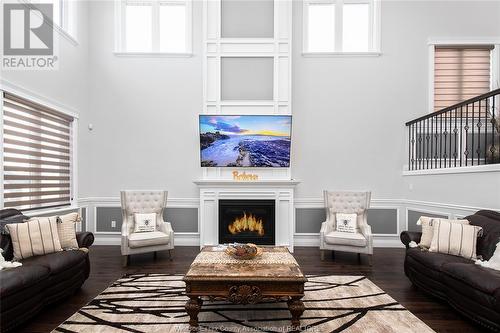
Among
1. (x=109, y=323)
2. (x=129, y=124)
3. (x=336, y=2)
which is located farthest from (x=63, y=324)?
(x=336, y=2)

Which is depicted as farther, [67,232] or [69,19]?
[69,19]

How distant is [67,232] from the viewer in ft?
11.5

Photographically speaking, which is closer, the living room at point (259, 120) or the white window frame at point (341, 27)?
the living room at point (259, 120)

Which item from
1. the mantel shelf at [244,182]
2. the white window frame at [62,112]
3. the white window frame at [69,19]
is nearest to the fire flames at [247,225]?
the mantel shelf at [244,182]

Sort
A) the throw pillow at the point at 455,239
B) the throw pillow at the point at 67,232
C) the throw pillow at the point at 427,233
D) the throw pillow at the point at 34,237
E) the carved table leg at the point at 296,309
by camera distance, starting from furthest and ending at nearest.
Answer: the throw pillow at the point at 427,233, the throw pillow at the point at 67,232, the throw pillow at the point at 455,239, the throw pillow at the point at 34,237, the carved table leg at the point at 296,309

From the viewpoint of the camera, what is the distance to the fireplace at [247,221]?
541 centimetres

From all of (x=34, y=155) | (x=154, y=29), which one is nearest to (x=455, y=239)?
(x=34, y=155)

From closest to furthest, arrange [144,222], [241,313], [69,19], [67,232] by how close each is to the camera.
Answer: [241,313] < [67,232] < [144,222] < [69,19]

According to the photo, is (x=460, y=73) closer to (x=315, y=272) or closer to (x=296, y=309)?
(x=315, y=272)

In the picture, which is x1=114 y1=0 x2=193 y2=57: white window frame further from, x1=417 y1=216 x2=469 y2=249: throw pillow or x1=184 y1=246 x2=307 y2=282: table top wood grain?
x1=417 y1=216 x2=469 y2=249: throw pillow

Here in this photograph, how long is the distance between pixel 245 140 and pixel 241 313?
322cm

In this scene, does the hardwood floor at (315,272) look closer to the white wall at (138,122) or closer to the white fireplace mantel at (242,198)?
the white fireplace mantel at (242,198)

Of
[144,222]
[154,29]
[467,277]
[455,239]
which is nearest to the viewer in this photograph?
[467,277]

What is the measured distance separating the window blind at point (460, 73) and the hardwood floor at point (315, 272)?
320cm
